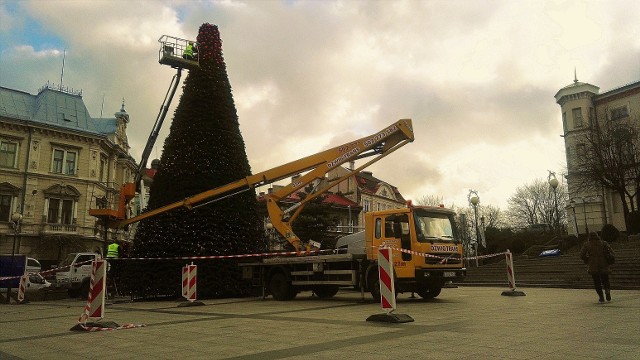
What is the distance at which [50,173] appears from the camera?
1699 inches

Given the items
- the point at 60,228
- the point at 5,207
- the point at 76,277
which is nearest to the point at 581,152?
→ the point at 76,277

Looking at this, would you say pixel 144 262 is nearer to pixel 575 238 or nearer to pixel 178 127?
pixel 178 127

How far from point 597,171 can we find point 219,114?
31099 mm

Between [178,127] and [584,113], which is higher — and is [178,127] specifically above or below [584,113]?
below

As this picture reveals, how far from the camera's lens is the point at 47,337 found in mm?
8289

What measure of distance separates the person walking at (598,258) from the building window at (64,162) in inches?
1734

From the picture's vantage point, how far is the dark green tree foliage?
17.0m

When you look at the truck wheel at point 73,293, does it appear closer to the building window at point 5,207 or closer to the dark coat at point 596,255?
the dark coat at point 596,255

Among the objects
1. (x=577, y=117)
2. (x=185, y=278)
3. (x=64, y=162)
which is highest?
(x=577, y=117)

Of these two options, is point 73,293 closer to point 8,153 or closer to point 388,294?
point 388,294

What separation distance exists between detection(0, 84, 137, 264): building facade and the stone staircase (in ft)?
103

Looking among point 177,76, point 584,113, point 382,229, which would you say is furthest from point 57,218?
point 584,113

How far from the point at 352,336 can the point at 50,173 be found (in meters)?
43.7

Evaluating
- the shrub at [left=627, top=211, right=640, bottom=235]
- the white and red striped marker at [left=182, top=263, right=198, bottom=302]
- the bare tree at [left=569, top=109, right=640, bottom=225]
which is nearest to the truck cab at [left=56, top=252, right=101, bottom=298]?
the white and red striped marker at [left=182, top=263, right=198, bottom=302]
